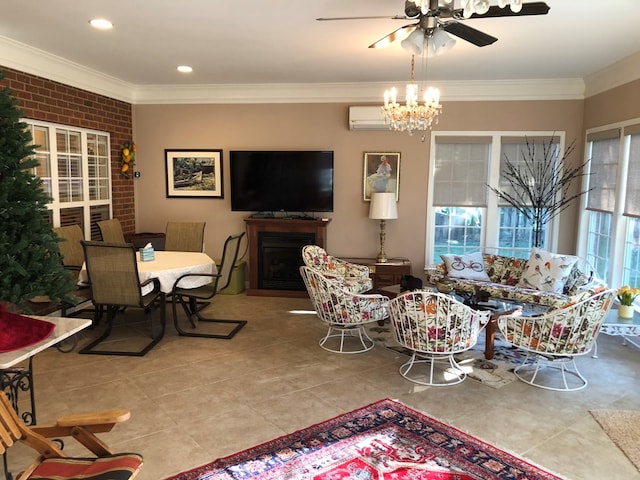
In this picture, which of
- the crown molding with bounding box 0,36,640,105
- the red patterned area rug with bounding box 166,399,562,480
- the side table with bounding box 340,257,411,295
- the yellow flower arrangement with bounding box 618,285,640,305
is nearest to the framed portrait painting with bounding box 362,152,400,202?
the crown molding with bounding box 0,36,640,105

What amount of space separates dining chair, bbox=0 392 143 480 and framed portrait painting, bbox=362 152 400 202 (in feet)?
16.0

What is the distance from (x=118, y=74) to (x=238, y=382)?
4.12m

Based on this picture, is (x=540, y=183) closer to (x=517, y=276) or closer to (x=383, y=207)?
(x=517, y=276)

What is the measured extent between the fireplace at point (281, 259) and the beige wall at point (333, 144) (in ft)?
1.53

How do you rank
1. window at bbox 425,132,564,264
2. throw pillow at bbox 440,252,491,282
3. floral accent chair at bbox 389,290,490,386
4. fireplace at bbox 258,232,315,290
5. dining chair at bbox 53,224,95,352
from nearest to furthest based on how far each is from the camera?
floral accent chair at bbox 389,290,490,386 → dining chair at bbox 53,224,95,352 → throw pillow at bbox 440,252,491,282 → window at bbox 425,132,564,264 → fireplace at bbox 258,232,315,290

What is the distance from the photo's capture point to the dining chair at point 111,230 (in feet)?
18.9

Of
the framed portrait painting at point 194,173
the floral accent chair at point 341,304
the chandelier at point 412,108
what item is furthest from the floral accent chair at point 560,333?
A: the framed portrait painting at point 194,173

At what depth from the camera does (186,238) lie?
5.99 metres

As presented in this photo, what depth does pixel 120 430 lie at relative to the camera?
10.0 feet

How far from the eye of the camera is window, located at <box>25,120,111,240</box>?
5129 millimetres

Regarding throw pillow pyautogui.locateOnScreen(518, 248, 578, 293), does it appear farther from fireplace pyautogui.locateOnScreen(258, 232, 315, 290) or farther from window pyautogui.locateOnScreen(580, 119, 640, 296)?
fireplace pyautogui.locateOnScreen(258, 232, 315, 290)

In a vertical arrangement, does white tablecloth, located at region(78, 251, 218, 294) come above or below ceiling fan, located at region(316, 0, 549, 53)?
below

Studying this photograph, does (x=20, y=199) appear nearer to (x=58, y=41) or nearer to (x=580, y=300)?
(x=58, y=41)

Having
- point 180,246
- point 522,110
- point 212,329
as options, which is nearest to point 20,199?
point 212,329
